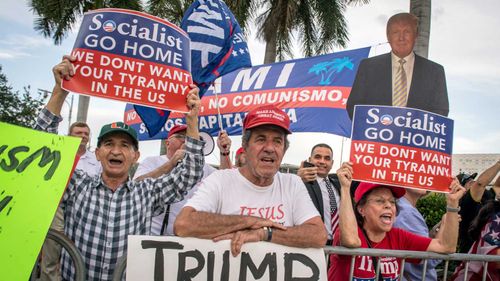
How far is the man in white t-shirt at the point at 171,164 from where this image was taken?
392 cm

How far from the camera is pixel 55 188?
79.0 inches

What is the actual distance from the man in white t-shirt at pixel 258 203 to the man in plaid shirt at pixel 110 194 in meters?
0.37

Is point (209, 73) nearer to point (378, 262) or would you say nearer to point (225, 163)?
point (225, 163)

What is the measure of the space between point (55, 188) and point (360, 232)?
176 cm

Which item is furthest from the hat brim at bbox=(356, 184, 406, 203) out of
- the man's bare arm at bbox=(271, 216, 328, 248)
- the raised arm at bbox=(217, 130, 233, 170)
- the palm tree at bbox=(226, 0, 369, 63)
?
the palm tree at bbox=(226, 0, 369, 63)

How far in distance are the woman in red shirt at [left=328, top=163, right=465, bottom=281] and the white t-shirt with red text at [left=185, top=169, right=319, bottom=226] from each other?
31 cm

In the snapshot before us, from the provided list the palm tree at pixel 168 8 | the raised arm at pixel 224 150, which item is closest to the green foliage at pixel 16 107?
the palm tree at pixel 168 8

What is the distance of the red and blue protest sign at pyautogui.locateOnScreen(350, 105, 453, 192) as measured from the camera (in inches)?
121

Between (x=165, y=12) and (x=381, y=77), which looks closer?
(x=381, y=77)

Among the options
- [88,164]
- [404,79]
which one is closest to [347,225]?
[404,79]

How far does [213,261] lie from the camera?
219 centimetres

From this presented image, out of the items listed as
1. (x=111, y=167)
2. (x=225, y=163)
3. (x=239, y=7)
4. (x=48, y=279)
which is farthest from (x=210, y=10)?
(x=239, y=7)

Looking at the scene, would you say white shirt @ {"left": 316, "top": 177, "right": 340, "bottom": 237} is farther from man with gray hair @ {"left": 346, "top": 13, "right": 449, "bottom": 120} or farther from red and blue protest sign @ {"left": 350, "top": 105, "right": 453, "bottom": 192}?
red and blue protest sign @ {"left": 350, "top": 105, "right": 453, "bottom": 192}

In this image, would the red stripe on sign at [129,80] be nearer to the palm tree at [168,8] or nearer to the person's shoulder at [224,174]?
the person's shoulder at [224,174]
